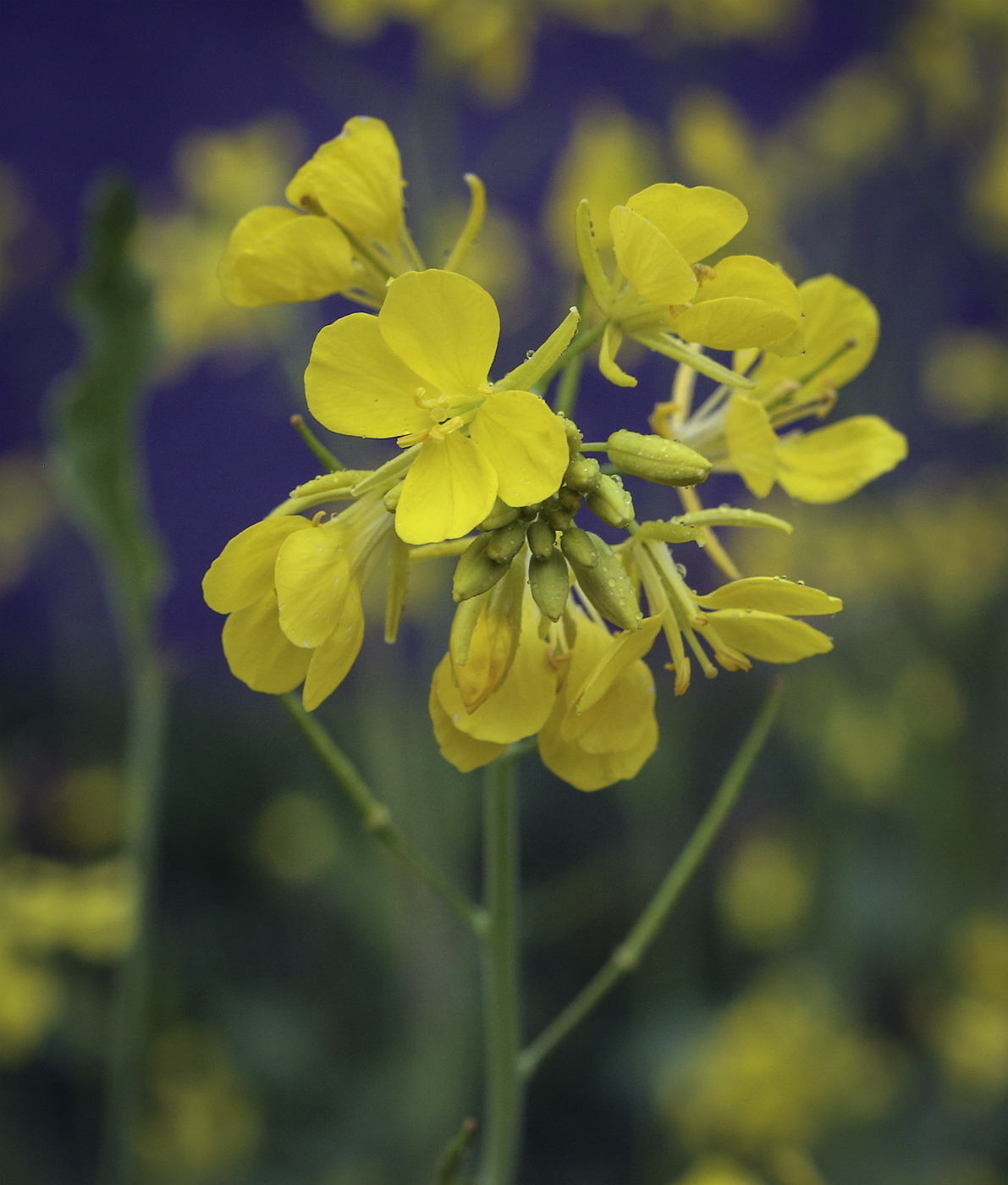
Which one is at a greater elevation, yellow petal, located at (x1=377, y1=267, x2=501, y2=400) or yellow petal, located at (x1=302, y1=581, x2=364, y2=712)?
yellow petal, located at (x1=377, y1=267, x2=501, y2=400)

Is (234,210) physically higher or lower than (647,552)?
higher

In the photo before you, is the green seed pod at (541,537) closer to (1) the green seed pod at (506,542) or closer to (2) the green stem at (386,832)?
(1) the green seed pod at (506,542)

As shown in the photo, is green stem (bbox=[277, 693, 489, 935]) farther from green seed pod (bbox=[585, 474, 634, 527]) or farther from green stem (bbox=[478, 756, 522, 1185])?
green seed pod (bbox=[585, 474, 634, 527])

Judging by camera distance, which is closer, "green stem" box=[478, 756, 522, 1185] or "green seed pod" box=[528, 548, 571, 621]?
"green seed pod" box=[528, 548, 571, 621]

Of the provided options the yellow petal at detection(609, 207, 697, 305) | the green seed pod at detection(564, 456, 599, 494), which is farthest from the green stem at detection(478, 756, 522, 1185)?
the yellow petal at detection(609, 207, 697, 305)

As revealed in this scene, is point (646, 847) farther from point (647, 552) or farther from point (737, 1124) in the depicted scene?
point (647, 552)

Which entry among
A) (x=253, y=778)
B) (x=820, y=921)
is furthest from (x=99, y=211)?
(x=253, y=778)

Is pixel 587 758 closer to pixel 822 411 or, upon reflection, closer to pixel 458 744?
pixel 458 744
